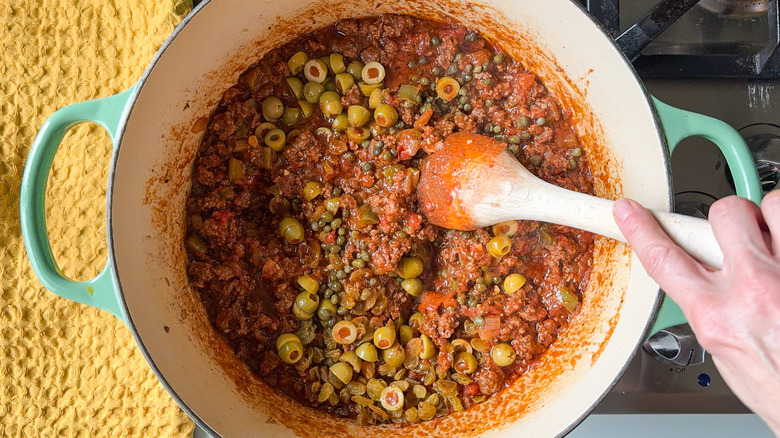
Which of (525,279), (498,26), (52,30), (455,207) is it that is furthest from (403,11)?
(52,30)

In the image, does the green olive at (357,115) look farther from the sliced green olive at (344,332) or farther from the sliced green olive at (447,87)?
the sliced green olive at (344,332)

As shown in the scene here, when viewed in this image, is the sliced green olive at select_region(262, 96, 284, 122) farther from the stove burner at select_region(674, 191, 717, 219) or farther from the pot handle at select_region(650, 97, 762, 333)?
the stove burner at select_region(674, 191, 717, 219)

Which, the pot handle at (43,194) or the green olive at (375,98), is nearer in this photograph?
the pot handle at (43,194)

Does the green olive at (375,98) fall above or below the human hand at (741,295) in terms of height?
below

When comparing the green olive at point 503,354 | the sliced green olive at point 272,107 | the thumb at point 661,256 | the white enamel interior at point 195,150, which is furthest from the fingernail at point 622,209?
the sliced green olive at point 272,107

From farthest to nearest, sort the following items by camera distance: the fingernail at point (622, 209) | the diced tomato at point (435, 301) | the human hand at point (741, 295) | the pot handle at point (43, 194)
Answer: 1. the diced tomato at point (435, 301)
2. the pot handle at point (43, 194)
3. the fingernail at point (622, 209)
4. the human hand at point (741, 295)

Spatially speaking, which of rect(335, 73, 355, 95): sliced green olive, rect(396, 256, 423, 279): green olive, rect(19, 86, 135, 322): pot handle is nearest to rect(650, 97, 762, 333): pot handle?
rect(396, 256, 423, 279): green olive

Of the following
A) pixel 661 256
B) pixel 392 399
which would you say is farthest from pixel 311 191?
pixel 661 256

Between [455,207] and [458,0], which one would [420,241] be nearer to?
[455,207]

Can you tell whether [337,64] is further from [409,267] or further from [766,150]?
[766,150]
